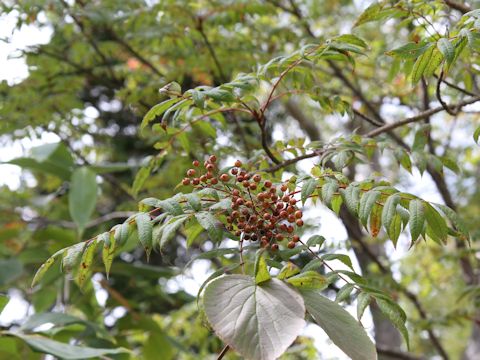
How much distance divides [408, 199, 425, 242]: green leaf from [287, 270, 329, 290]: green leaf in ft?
0.67

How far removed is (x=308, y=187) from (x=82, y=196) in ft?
5.85

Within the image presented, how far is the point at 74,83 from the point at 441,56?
2169 millimetres

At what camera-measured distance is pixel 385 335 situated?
373 cm

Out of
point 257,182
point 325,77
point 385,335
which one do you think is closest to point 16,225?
point 325,77

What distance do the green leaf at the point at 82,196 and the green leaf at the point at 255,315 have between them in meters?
1.82

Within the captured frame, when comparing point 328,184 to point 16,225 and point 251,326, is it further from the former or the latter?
point 16,225

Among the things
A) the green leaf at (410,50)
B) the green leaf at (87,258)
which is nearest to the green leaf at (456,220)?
the green leaf at (410,50)

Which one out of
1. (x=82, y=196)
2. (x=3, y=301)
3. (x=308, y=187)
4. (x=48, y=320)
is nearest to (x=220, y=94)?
(x=308, y=187)

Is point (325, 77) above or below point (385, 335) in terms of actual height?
above

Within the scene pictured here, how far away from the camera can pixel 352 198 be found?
4.29ft

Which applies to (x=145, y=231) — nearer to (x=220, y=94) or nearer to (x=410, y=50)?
(x=220, y=94)

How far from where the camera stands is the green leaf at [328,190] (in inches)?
50.1

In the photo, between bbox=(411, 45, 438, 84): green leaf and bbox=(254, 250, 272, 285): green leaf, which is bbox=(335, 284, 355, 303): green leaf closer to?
bbox=(254, 250, 272, 285): green leaf

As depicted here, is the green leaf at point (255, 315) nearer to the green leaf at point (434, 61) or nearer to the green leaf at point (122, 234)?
the green leaf at point (122, 234)
